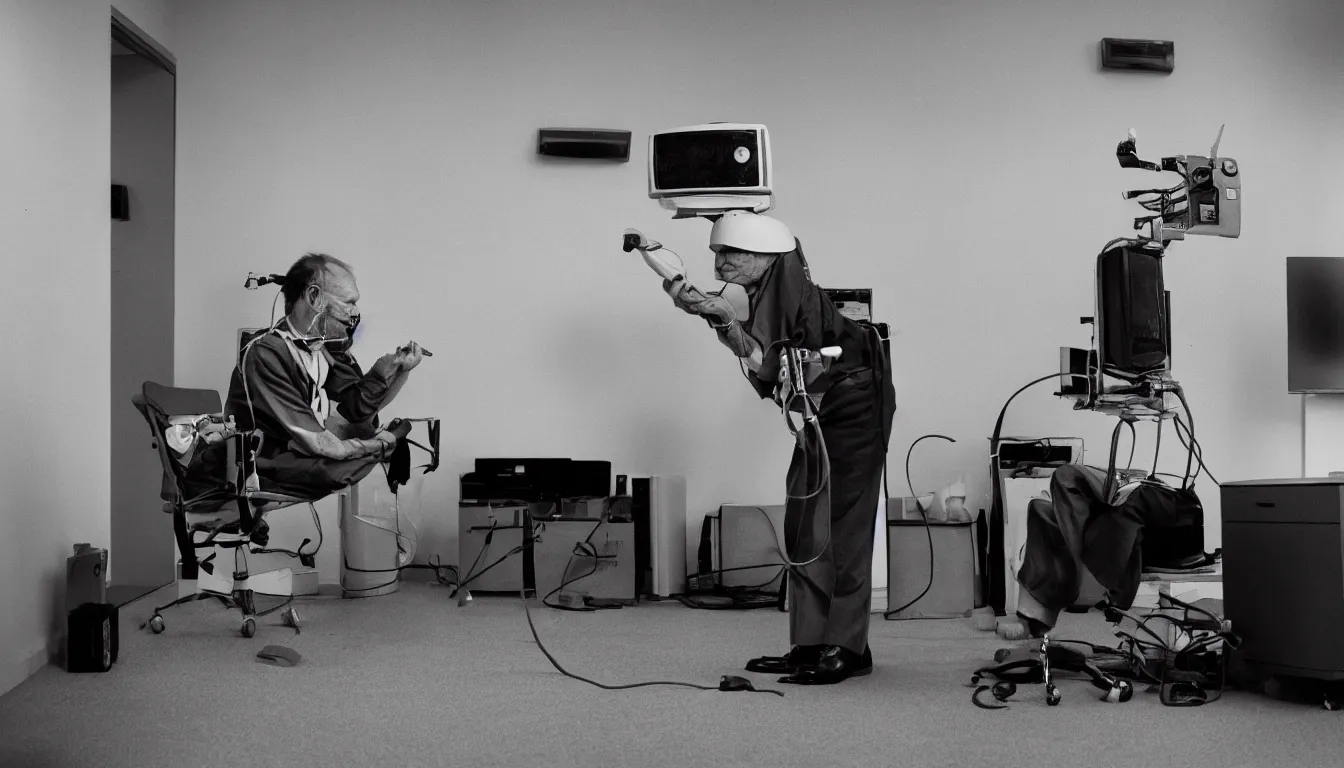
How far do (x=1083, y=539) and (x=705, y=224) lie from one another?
2911 millimetres

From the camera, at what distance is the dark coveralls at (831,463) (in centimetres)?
315

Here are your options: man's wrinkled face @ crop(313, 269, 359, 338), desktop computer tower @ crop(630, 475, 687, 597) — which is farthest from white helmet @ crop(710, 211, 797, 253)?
desktop computer tower @ crop(630, 475, 687, 597)

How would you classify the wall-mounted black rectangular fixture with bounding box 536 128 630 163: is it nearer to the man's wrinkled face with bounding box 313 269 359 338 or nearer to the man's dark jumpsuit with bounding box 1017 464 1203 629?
the man's wrinkled face with bounding box 313 269 359 338

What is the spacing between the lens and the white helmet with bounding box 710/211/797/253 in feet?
10.4

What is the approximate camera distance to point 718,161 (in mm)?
3332

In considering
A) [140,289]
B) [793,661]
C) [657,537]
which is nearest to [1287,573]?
[793,661]

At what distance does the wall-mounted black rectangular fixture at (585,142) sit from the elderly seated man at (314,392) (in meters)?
1.63

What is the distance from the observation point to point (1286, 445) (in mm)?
5352

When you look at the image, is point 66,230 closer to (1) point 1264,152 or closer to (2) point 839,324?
(2) point 839,324

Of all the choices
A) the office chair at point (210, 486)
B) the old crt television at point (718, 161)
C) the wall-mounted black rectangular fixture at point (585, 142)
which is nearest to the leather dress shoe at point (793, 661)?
the old crt television at point (718, 161)

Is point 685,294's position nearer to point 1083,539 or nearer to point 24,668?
point 1083,539

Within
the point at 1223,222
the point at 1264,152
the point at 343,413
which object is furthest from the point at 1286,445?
the point at 343,413

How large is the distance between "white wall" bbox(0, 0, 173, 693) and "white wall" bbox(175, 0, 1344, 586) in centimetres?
137

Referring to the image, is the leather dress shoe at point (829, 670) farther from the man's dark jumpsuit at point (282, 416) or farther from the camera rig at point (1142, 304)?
the man's dark jumpsuit at point (282, 416)
